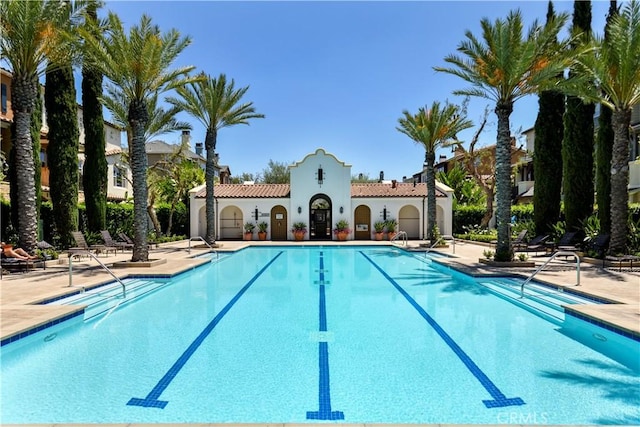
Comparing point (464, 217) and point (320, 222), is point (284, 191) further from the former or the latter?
point (464, 217)

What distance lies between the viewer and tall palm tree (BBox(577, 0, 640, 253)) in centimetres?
1473

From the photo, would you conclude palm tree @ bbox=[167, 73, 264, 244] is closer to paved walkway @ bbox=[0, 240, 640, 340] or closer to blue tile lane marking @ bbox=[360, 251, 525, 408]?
paved walkway @ bbox=[0, 240, 640, 340]

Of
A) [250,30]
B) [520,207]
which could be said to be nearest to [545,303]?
[250,30]

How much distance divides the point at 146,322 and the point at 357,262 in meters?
12.1

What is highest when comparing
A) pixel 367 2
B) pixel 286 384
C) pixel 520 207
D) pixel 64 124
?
pixel 367 2

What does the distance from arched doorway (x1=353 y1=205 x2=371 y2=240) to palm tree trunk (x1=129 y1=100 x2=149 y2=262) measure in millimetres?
19769

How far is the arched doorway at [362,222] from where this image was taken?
108 ft

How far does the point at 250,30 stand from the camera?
17594 millimetres

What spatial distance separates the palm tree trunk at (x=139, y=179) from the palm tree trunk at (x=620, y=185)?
59.9ft

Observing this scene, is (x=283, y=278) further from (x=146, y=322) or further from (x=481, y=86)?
(x=481, y=86)

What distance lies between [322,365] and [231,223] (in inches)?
1145

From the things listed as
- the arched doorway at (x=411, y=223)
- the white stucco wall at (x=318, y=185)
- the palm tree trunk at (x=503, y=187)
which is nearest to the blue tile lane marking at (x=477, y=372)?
the palm tree trunk at (x=503, y=187)

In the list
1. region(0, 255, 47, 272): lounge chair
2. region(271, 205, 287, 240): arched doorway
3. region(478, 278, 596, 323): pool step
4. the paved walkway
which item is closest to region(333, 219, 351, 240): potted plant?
region(271, 205, 287, 240): arched doorway

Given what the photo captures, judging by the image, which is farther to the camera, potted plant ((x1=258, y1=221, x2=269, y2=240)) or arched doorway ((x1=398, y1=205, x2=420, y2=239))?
arched doorway ((x1=398, y1=205, x2=420, y2=239))
